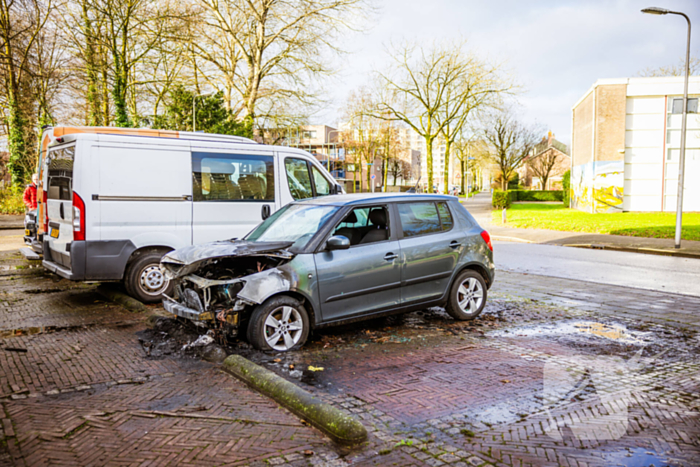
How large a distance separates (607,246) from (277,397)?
48.6 feet

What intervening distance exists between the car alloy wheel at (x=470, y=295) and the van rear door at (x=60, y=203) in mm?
5182

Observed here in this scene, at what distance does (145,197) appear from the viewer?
7660 mm

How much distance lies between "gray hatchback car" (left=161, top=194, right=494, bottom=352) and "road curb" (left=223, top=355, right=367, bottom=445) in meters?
0.71

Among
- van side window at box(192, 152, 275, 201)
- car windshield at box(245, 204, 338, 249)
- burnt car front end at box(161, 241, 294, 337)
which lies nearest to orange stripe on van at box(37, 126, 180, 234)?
van side window at box(192, 152, 275, 201)

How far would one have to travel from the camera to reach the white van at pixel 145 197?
23.8 feet

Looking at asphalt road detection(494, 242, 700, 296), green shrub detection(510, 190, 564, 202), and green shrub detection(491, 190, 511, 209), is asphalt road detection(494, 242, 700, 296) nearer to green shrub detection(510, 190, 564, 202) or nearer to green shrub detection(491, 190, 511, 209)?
green shrub detection(491, 190, 511, 209)

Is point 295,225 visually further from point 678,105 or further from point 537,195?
point 537,195

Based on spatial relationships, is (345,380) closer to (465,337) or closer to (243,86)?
(465,337)

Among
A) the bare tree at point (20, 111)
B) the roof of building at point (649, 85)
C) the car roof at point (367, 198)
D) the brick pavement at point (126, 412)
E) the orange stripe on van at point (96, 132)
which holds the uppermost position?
Answer: the roof of building at point (649, 85)

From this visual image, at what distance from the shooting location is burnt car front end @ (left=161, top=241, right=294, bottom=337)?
17.5 feet

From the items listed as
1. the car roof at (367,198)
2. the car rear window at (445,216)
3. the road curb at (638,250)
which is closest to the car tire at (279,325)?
the car roof at (367,198)

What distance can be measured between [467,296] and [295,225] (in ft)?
7.76

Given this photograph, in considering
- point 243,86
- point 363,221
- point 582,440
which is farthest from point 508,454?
point 243,86

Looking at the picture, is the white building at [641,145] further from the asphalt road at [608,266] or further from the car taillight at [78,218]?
the car taillight at [78,218]
